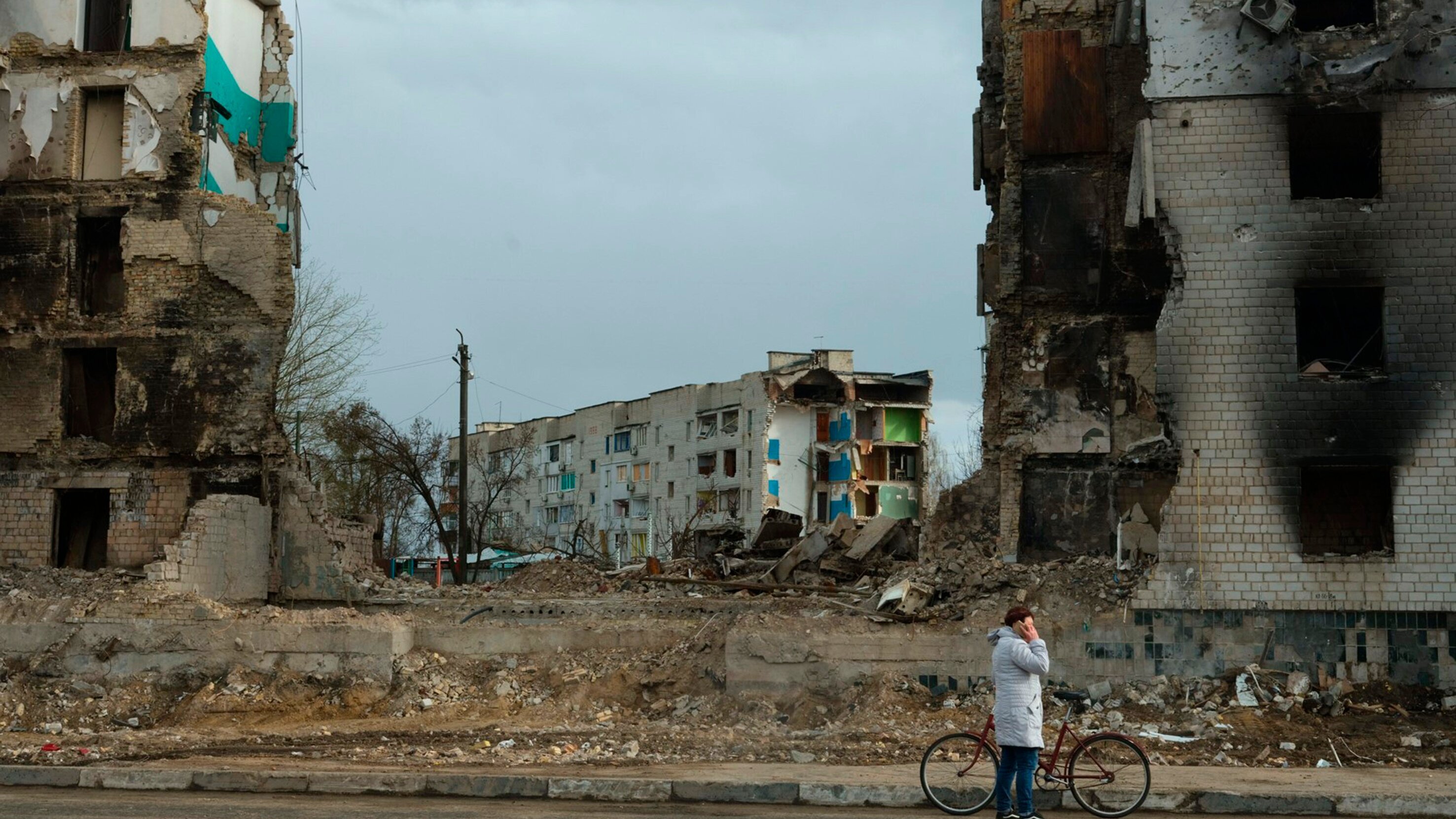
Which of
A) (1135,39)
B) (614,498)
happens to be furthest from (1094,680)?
(614,498)

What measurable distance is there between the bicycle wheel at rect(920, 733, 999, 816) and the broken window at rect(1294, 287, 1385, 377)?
785cm

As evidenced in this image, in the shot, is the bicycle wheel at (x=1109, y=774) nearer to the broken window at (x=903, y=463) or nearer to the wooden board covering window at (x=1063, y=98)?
the wooden board covering window at (x=1063, y=98)

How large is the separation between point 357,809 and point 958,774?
15.3ft

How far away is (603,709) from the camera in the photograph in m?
18.4

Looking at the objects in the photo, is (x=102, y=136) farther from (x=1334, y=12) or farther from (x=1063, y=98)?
(x=1334, y=12)

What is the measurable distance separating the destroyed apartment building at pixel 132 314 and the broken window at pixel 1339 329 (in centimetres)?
1442

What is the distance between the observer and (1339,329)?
18.8m

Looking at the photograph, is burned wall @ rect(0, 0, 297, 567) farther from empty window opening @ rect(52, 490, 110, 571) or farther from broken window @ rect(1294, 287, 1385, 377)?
broken window @ rect(1294, 287, 1385, 377)

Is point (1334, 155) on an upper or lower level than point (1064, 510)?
upper

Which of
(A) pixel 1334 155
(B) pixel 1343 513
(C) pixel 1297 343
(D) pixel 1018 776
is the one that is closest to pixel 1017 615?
(D) pixel 1018 776

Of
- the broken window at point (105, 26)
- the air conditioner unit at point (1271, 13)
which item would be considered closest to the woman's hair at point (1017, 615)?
the air conditioner unit at point (1271, 13)

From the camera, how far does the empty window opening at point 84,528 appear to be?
938 inches

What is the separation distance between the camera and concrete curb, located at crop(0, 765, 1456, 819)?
1226cm

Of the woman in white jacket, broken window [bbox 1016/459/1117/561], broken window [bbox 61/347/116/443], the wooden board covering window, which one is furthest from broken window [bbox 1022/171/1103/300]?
broken window [bbox 61/347/116/443]
